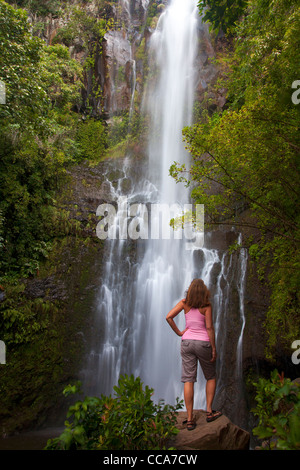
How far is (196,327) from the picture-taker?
3838 millimetres

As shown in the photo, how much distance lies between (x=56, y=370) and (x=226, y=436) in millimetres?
6597

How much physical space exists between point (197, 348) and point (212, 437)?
100 cm

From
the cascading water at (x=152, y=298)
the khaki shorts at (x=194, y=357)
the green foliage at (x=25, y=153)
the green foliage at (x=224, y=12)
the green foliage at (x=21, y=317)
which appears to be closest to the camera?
the khaki shorts at (x=194, y=357)

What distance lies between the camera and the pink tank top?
3.81 meters

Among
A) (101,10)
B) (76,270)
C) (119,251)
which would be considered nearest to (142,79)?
(101,10)

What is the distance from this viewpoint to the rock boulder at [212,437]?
337 centimetres

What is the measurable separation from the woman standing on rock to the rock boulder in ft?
0.33

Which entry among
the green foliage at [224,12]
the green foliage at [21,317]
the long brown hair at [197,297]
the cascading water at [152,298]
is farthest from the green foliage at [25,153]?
the green foliage at [224,12]

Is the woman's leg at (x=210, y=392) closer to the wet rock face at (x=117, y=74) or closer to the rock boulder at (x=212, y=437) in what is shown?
the rock boulder at (x=212, y=437)

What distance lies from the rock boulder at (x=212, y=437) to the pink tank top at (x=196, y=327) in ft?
3.49

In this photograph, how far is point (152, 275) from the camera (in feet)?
34.9

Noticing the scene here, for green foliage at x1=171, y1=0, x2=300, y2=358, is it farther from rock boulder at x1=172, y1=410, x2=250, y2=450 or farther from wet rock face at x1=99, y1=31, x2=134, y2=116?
wet rock face at x1=99, y1=31, x2=134, y2=116

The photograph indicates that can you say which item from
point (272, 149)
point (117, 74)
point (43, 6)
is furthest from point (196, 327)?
point (43, 6)

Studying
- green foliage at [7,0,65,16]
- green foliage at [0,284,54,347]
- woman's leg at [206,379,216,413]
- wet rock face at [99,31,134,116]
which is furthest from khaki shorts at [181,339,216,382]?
green foliage at [7,0,65,16]
